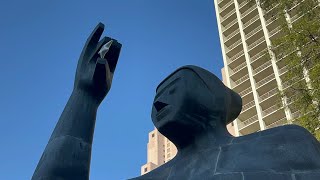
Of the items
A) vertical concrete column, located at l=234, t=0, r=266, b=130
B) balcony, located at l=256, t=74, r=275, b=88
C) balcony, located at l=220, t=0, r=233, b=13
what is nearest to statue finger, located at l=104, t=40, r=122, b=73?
vertical concrete column, located at l=234, t=0, r=266, b=130

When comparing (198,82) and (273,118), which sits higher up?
(273,118)

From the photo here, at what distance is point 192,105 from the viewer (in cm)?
479

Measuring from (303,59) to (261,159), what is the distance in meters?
7.63

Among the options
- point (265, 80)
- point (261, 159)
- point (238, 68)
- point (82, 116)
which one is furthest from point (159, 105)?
point (238, 68)

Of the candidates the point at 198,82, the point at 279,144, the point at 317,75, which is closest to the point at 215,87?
the point at 198,82

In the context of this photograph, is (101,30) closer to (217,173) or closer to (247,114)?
(217,173)

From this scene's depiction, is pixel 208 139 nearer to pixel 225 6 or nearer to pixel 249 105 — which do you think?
pixel 249 105

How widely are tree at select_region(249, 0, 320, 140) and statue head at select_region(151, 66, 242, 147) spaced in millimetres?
5682

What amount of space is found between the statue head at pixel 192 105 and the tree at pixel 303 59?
224 inches

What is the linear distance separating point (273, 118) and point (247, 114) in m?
3.30

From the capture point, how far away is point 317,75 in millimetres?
10383

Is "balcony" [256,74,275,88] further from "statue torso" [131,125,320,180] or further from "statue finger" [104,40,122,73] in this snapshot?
"statue torso" [131,125,320,180]

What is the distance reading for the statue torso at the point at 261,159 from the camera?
153 inches

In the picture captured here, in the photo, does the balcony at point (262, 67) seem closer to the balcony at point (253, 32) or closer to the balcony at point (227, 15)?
the balcony at point (253, 32)
